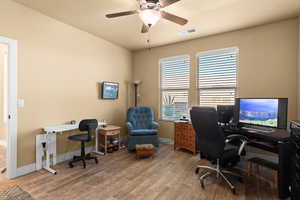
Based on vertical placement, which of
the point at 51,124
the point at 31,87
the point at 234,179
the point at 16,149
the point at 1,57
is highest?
the point at 1,57

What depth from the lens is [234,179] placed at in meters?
2.49

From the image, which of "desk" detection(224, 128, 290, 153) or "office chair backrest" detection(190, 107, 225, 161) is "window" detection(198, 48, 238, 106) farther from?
"office chair backrest" detection(190, 107, 225, 161)

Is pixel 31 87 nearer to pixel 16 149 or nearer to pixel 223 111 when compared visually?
pixel 16 149

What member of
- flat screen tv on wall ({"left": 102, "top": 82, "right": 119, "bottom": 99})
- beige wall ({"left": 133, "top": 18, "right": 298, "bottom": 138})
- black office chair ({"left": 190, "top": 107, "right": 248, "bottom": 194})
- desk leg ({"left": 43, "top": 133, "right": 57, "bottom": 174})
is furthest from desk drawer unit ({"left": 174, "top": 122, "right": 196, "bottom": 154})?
desk leg ({"left": 43, "top": 133, "right": 57, "bottom": 174})

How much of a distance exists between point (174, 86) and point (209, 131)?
2.33m

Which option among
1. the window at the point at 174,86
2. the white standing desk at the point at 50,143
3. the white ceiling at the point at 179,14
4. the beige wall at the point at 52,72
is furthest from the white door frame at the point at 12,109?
the window at the point at 174,86

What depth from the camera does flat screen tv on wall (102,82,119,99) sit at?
3916mm

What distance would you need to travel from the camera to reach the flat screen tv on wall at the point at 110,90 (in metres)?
3.92

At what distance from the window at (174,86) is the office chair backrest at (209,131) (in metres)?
1.84

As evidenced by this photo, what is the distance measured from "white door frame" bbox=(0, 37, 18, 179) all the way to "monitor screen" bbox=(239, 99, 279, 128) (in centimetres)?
394

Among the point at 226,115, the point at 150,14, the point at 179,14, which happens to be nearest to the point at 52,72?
the point at 150,14

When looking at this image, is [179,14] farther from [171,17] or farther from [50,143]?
[50,143]

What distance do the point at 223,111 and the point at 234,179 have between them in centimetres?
123

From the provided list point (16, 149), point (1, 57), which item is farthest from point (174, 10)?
point (1, 57)
